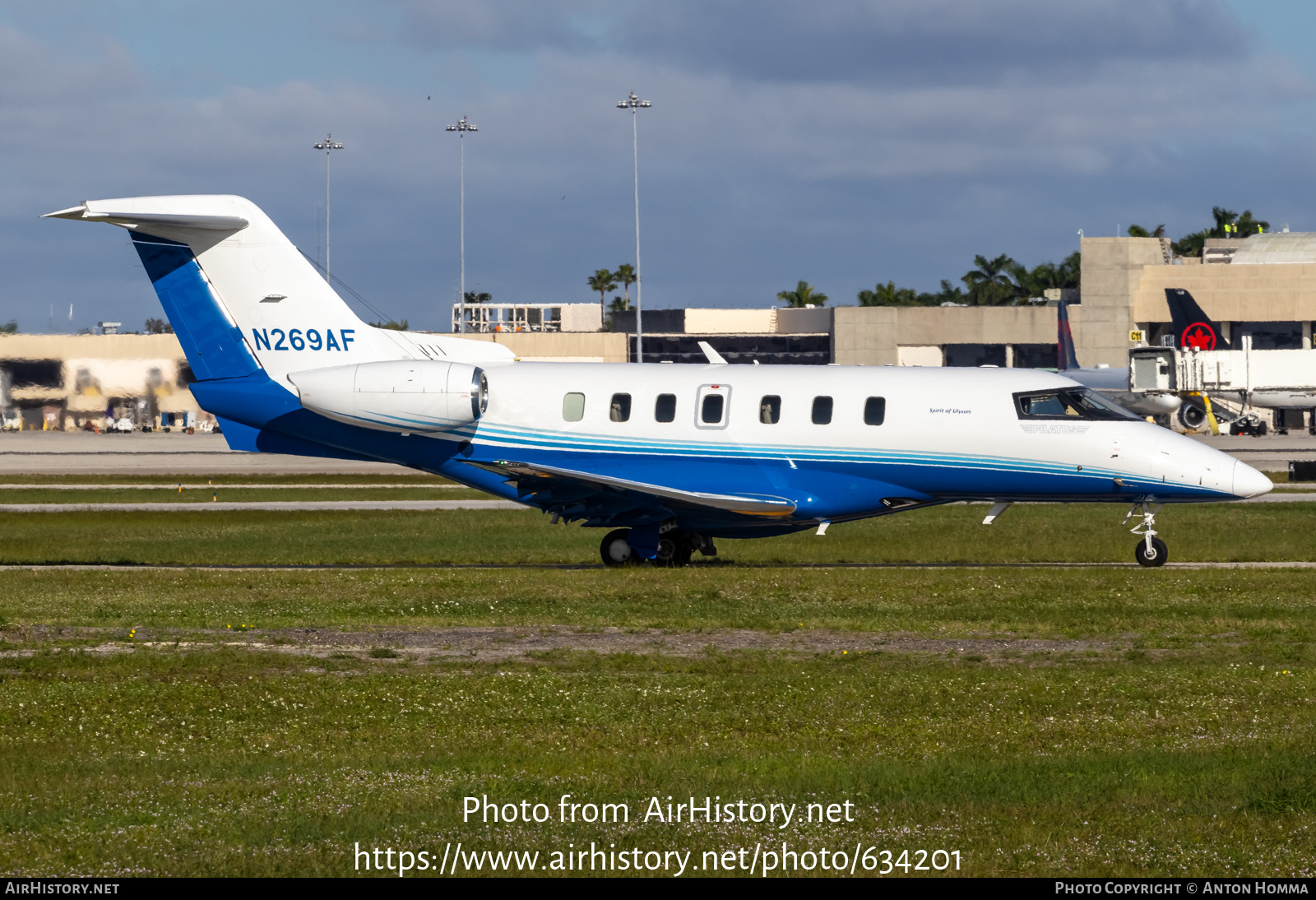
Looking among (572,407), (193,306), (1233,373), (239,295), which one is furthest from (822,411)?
(1233,373)

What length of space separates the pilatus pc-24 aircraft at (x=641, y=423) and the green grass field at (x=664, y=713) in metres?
1.34

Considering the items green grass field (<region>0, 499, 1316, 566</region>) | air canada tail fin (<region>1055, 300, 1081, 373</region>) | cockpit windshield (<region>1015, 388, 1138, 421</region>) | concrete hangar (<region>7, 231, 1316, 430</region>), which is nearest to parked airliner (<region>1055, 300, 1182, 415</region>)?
air canada tail fin (<region>1055, 300, 1081, 373</region>)

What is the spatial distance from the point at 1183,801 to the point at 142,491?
44.3 meters

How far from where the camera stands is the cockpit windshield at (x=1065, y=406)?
25125 mm

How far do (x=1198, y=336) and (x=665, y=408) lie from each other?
64646mm

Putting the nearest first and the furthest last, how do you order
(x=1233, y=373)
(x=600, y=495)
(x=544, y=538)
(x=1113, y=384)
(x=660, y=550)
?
(x=600, y=495) < (x=660, y=550) < (x=544, y=538) < (x=1113, y=384) < (x=1233, y=373)

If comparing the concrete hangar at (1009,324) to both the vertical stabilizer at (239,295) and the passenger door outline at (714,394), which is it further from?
the passenger door outline at (714,394)

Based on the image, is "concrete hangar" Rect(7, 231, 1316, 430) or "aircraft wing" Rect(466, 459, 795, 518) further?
"concrete hangar" Rect(7, 231, 1316, 430)

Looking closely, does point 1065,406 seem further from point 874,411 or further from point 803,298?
point 803,298

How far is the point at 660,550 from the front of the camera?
26156mm

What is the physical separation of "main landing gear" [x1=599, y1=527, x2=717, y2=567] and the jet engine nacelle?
10.7 ft

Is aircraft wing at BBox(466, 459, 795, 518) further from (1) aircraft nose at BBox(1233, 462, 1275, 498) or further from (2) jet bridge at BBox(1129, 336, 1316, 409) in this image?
(2) jet bridge at BBox(1129, 336, 1316, 409)

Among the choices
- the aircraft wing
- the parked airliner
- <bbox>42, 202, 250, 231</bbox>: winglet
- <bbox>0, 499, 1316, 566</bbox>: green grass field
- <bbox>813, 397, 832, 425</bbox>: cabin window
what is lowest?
<bbox>0, 499, 1316, 566</bbox>: green grass field

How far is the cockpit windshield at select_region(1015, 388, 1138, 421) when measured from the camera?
82.4 ft
